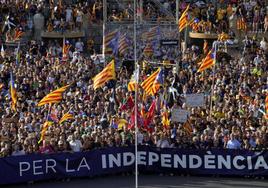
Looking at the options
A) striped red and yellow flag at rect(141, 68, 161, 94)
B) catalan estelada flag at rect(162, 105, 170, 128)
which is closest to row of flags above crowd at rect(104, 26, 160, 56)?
striped red and yellow flag at rect(141, 68, 161, 94)

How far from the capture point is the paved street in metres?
29.0

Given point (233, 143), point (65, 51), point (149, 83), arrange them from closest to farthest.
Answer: point (233, 143) < point (149, 83) < point (65, 51)

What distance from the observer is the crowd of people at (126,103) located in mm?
30203

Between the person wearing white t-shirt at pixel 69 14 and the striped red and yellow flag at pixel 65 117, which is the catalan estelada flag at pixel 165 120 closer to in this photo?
the striped red and yellow flag at pixel 65 117

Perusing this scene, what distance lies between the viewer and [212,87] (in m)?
35.9

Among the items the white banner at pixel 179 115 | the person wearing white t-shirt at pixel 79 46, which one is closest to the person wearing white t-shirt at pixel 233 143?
the white banner at pixel 179 115

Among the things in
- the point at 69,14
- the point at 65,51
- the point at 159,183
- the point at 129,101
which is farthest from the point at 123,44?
the point at 159,183

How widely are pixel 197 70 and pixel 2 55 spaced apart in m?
8.42

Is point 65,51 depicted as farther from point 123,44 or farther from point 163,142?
point 163,142

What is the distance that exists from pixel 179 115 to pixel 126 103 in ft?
10.8

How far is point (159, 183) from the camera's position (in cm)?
2938

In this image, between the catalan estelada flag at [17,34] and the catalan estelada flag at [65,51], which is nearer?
the catalan estelada flag at [65,51]

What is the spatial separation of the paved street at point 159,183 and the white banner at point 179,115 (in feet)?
6.64

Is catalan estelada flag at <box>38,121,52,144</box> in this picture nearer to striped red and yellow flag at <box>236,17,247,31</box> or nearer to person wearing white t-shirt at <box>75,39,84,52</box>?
person wearing white t-shirt at <box>75,39,84,52</box>
